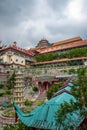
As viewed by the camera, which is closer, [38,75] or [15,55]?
[38,75]

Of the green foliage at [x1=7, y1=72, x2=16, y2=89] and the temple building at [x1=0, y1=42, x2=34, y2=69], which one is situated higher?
the temple building at [x1=0, y1=42, x2=34, y2=69]

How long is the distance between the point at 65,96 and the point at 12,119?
921 centimetres

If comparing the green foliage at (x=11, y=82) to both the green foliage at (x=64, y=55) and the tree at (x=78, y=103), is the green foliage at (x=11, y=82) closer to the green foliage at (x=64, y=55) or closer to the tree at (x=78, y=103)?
the green foliage at (x=64, y=55)

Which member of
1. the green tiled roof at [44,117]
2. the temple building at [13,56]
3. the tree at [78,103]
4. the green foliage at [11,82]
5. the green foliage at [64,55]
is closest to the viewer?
the tree at [78,103]

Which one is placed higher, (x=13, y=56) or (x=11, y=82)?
(x=13, y=56)

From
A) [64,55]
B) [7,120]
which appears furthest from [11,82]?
[7,120]

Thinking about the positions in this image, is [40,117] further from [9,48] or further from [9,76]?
[9,48]

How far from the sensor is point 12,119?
19516 mm

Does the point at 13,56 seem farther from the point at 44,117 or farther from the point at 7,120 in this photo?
the point at 44,117

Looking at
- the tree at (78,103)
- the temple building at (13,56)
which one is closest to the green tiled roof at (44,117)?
the tree at (78,103)

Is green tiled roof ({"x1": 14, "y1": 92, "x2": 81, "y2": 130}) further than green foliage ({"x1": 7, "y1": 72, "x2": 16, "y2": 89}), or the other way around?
green foliage ({"x1": 7, "y1": 72, "x2": 16, "y2": 89})

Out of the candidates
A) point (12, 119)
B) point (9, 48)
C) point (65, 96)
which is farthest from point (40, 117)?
point (9, 48)

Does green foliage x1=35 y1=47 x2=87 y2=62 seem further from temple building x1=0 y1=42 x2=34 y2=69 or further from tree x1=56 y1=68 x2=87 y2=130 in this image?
tree x1=56 y1=68 x2=87 y2=130

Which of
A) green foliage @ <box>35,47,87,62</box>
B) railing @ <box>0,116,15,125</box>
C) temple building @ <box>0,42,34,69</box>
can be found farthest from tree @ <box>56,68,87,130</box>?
temple building @ <box>0,42,34,69</box>
